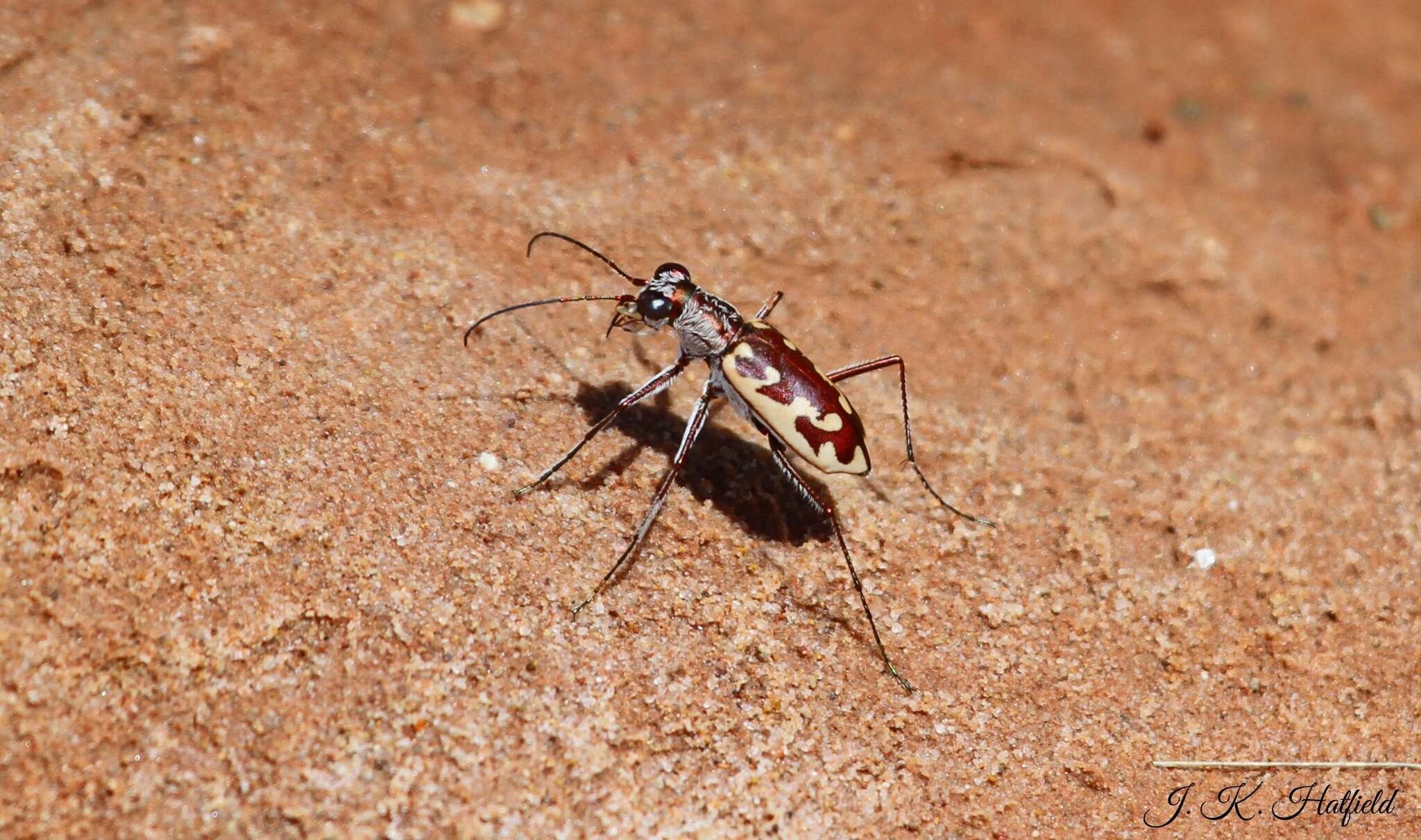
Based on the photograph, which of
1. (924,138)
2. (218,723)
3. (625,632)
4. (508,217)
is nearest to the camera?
(218,723)

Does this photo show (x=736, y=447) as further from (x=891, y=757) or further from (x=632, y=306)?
(x=891, y=757)

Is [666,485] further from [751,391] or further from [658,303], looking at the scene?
[658,303]

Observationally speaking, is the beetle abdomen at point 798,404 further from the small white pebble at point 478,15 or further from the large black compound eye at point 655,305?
the small white pebble at point 478,15

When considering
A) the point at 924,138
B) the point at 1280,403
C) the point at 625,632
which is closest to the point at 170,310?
the point at 625,632

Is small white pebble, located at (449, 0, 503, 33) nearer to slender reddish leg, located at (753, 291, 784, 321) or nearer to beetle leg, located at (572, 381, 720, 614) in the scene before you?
slender reddish leg, located at (753, 291, 784, 321)

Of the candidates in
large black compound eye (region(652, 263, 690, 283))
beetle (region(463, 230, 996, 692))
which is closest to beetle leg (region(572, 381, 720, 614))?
beetle (region(463, 230, 996, 692))

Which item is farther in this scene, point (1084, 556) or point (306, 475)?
point (1084, 556)

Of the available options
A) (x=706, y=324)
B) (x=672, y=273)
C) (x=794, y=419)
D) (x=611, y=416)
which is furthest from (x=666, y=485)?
(x=672, y=273)
